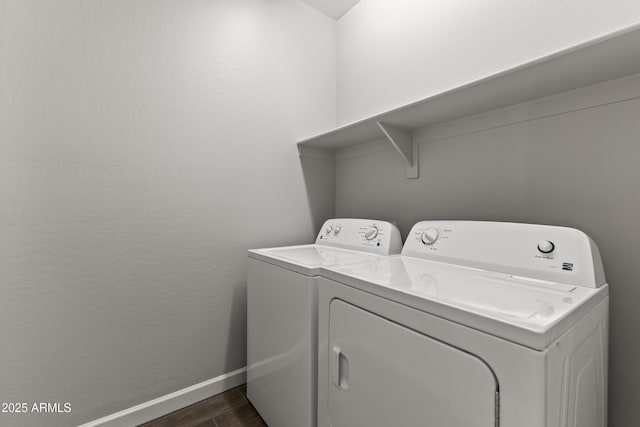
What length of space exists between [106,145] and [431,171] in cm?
167

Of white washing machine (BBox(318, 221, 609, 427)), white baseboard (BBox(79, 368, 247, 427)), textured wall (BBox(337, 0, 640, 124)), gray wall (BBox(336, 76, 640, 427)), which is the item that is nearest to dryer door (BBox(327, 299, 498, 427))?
white washing machine (BBox(318, 221, 609, 427))

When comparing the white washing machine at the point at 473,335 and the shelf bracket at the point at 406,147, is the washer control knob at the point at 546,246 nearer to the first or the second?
the white washing machine at the point at 473,335

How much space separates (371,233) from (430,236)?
344 mm

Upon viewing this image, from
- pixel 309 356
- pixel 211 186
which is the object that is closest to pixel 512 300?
pixel 309 356

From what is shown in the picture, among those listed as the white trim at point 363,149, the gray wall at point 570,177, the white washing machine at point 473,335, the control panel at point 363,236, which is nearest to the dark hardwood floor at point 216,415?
the white washing machine at point 473,335

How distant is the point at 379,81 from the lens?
1804 millimetres

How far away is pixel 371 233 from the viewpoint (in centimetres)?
148

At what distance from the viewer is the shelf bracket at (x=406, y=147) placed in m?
1.50

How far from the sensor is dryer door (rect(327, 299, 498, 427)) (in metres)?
0.59

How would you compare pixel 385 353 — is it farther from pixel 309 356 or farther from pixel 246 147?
pixel 246 147

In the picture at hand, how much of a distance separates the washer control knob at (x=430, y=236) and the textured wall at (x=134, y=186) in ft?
3.07

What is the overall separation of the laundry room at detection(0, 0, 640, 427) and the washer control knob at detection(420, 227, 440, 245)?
0.05 ft

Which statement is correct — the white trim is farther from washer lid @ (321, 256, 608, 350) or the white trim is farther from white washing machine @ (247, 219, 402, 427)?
washer lid @ (321, 256, 608, 350)

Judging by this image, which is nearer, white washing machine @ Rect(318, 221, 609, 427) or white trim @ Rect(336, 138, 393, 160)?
white washing machine @ Rect(318, 221, 609, 427)
